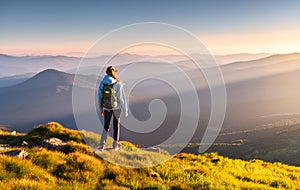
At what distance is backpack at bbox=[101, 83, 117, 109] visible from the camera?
1205 centimetres

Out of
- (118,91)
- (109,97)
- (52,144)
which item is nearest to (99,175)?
(109,97)

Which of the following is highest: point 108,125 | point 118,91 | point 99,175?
point 118,91

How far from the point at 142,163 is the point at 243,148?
583ft

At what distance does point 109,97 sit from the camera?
12.1 meters

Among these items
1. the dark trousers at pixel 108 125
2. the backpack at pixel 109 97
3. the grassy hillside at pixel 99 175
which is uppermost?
the backpack at pixel 109 97

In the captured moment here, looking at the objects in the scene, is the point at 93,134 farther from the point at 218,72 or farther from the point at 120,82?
the point at 218,72

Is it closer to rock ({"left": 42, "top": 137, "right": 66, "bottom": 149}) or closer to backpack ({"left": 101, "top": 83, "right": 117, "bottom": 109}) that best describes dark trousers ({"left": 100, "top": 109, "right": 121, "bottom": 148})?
backpack ({"left": 101, "top": 83, "right": 117, "bottom": 109})

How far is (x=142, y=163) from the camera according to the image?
10.3 metres

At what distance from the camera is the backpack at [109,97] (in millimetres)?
12047

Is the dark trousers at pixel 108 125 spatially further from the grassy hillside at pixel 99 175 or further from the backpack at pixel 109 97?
the grassy hillside at pixel 99 175

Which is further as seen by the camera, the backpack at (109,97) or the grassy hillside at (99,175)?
the backpack at (109,97)

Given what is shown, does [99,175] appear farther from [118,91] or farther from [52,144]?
[52,144]

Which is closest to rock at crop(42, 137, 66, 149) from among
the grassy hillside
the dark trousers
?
the grassy hillside

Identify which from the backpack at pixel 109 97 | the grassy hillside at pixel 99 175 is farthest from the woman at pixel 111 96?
the grassy hillside at pixel 99 175
